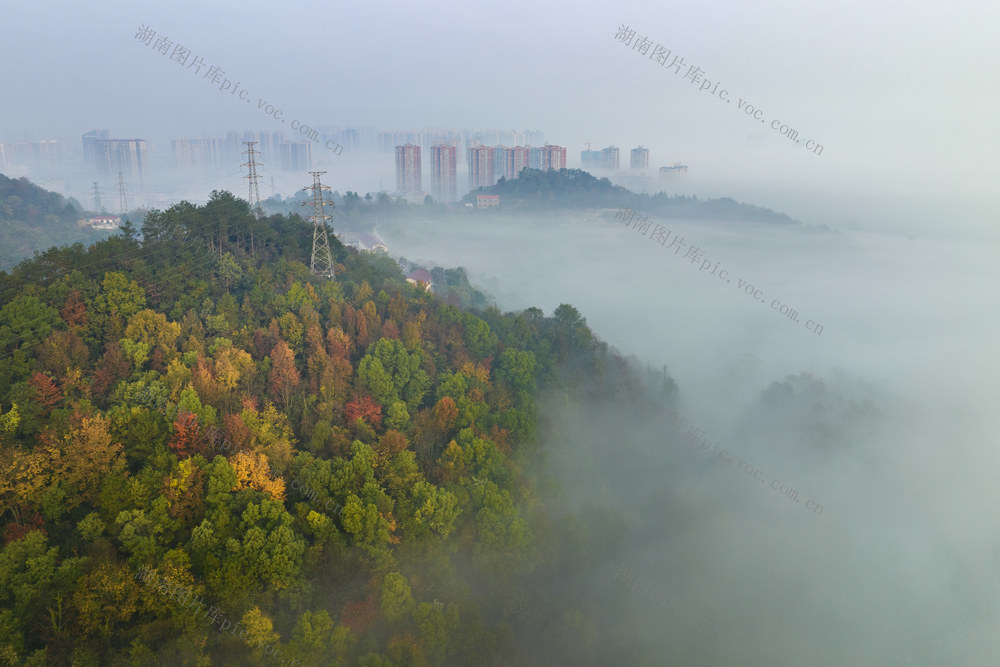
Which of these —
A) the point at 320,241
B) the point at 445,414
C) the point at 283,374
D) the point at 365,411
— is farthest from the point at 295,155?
the point at 365,411

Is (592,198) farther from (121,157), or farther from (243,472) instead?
(243,472)

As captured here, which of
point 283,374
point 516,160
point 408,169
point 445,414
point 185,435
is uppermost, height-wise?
point 516,160

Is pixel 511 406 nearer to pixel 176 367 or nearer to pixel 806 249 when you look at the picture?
pixel 176 367

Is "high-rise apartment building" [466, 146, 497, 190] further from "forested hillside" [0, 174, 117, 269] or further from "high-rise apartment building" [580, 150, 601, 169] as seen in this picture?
"forested hillside" [0, 174, 117, 269]

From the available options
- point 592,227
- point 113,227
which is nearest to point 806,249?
point 592,227

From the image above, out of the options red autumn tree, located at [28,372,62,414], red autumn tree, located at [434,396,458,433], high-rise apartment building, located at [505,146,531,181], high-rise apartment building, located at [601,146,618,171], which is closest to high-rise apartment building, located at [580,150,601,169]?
high-rise apartment building, located at [601,146,618,171]
